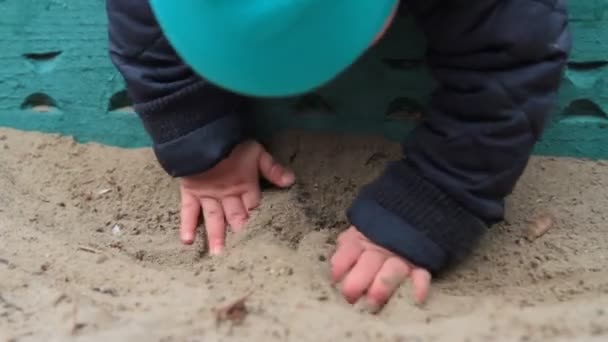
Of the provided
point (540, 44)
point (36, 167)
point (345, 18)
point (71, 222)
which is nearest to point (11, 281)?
point (71, 222)

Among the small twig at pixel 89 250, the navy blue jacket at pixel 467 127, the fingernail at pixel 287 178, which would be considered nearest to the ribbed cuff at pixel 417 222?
the navy blue jacket at pixel 467 127

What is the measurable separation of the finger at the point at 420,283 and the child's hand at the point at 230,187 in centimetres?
23

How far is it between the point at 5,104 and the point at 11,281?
378 millimetres

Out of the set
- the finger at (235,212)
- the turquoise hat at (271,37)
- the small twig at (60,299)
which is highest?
the turquoise hat at (271,37)

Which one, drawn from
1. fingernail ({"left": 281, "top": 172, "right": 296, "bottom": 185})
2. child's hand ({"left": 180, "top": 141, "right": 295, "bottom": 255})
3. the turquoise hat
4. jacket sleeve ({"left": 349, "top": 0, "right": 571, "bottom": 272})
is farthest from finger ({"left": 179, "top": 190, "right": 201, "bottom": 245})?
the turquoise hat

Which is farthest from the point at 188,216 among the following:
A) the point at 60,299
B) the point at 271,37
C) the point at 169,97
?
the point at 271,37

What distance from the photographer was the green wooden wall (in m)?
1.21

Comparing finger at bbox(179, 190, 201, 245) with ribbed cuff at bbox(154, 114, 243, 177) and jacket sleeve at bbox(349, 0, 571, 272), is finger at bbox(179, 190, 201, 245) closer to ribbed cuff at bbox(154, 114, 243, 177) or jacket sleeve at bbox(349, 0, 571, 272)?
ribbed cuff at bbox(154, 114, 243, 177)

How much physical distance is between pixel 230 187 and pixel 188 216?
0.06 meters

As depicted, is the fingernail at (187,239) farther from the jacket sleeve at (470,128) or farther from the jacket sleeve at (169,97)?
the jacket sleeve at (470,128)

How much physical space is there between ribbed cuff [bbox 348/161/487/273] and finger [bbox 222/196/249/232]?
16 centimetres

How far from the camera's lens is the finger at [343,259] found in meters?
1.06

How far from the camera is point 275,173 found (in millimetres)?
1227

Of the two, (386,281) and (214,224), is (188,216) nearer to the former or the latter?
(214,224)
